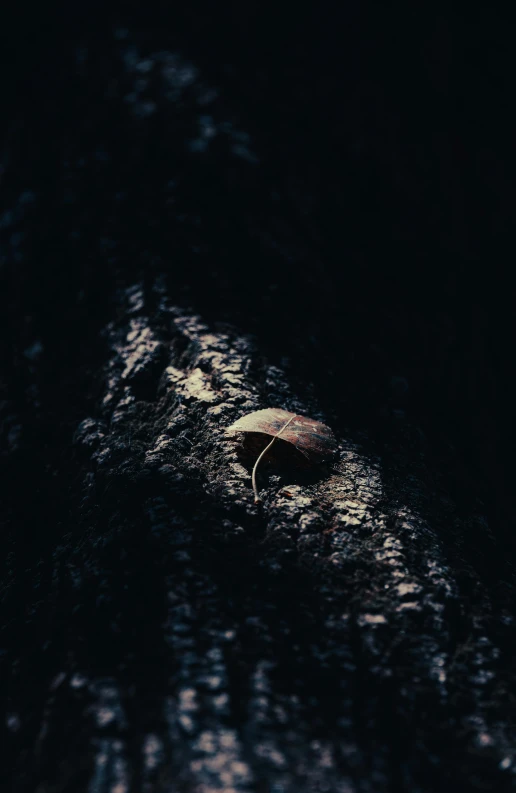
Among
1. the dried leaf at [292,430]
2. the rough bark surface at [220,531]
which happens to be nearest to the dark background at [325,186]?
the rough bark surface at [220,531]

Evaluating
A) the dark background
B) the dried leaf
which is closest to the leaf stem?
the dried leaf

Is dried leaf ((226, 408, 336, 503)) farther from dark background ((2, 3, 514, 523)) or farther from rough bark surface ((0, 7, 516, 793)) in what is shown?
dark background ((2, 3, 514, 523))

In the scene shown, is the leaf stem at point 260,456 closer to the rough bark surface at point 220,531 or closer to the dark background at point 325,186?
the rough bark surface at point 220,531

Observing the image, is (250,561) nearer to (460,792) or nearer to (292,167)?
(460,792)

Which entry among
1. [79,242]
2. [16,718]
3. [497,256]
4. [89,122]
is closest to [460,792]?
[16,718]

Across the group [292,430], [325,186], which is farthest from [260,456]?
[325,186]

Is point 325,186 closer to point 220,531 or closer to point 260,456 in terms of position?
point 260,456
